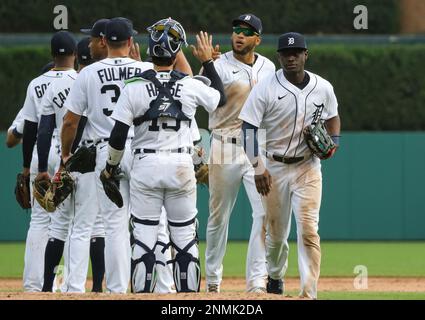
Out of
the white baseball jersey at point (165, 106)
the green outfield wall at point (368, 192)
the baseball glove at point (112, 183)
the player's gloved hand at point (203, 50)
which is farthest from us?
the green outfield wall at point (368, 192)

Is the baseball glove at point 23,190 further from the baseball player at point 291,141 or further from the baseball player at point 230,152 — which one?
the baseball player at point 291,141

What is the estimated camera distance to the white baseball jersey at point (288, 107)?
9.34 metres

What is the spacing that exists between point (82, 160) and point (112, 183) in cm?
67

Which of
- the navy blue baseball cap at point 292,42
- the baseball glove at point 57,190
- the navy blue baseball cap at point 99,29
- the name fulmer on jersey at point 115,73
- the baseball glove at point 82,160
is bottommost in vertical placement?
the baseball glove at point 57,190

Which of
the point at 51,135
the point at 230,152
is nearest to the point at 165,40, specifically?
the point at 51,135

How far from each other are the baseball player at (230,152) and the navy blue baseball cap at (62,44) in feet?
4.58

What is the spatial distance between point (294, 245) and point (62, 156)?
9.50 m

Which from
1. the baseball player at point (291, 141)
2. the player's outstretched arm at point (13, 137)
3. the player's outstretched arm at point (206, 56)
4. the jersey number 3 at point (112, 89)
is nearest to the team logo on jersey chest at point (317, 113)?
the baseball player at point (291, 141)

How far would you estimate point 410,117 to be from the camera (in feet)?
67.8

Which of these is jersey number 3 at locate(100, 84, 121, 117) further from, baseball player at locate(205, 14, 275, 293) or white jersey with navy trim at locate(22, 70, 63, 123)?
baseball player at locate(205, 14, 275, 293)

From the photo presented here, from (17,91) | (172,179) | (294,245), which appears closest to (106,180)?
(172,179)

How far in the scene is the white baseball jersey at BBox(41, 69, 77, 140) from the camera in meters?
9.70

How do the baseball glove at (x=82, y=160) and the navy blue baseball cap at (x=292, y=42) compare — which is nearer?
the baseball glove at (x=82, y=160)
